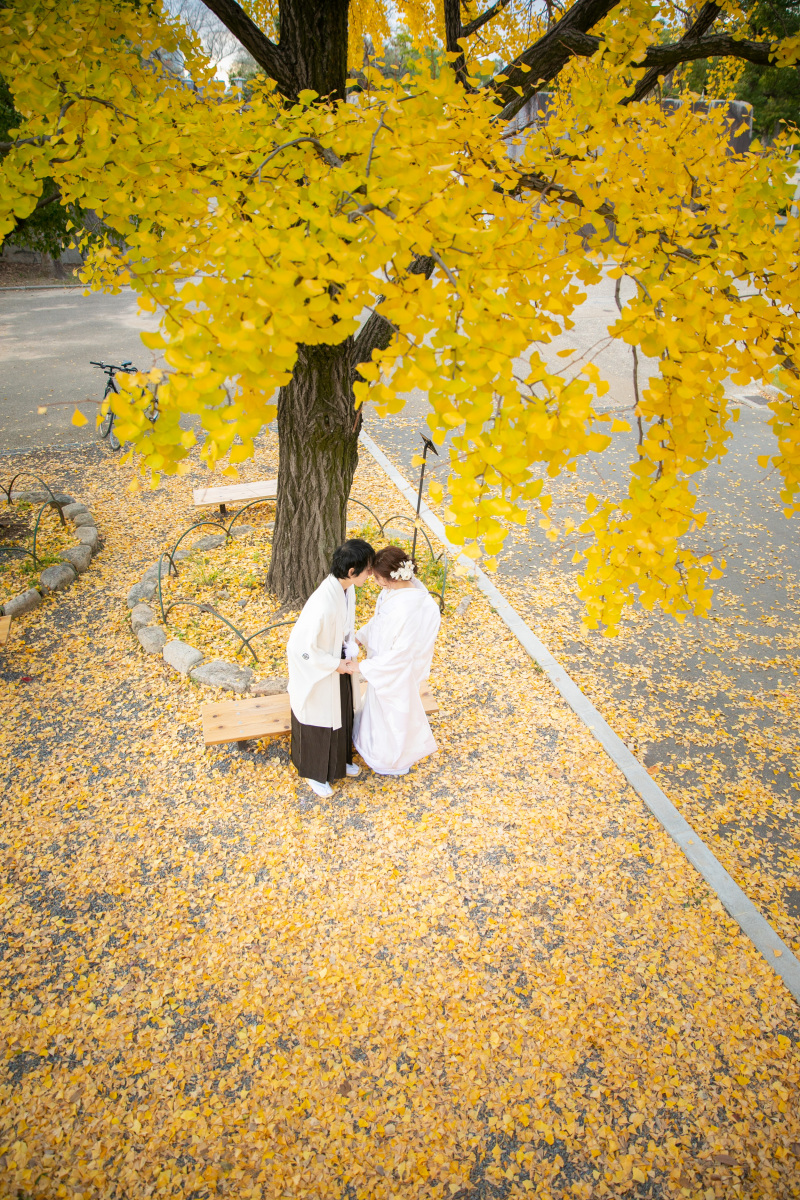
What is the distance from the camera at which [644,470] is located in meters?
2.12

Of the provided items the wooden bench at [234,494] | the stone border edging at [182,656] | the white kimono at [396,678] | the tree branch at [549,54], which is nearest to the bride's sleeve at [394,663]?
the white kimono at [396,678]

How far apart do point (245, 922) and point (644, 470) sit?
9.09 ft

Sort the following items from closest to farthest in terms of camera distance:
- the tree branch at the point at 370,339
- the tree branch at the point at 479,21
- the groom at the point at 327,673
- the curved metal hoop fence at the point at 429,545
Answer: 1. the groom at the point at 327,673
2. the tree branch at the point at 479,21
3. the tree branch at the point at 370,339
4. the curved metal hoop fence at the point at 429,545

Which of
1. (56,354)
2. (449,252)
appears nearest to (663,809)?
(449,252)

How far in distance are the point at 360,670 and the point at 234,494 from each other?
3.55m

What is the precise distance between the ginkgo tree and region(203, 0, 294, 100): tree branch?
0.36 m

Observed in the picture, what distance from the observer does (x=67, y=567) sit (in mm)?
5352

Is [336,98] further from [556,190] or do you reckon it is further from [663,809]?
[663,809]

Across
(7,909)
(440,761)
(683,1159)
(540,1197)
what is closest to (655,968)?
(683,1159)

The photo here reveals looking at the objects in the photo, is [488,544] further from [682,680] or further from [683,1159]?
[682,680]

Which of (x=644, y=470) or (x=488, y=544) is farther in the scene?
(x=644, y=470)

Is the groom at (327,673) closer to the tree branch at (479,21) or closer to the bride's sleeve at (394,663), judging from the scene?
the bride's sleeve at (394,663)

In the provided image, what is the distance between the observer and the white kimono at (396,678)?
3221 mm

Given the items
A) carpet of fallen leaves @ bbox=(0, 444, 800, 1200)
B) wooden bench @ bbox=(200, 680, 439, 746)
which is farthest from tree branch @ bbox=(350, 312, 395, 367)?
carpet of fallen leaves @ bbox=(0, 444, 800, 1200)
